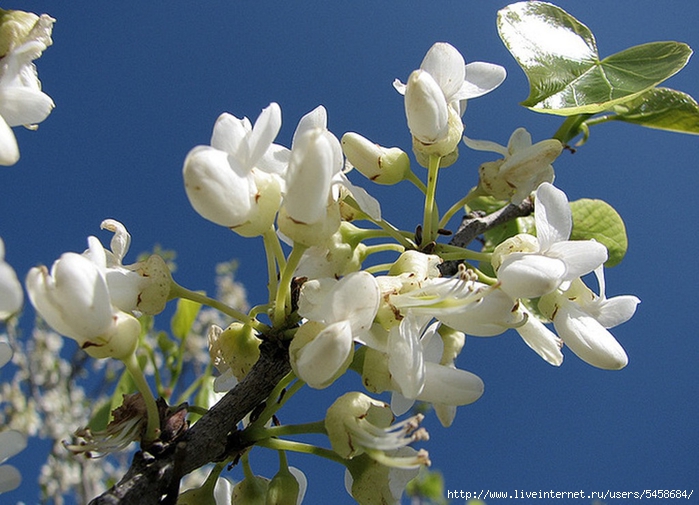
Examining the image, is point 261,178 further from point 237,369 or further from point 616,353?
point 616,353

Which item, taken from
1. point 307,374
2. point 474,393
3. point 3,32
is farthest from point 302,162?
point 3,32

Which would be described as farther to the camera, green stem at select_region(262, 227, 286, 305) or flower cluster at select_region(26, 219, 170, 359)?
green stem at select_region(262, 227, 286, 305)

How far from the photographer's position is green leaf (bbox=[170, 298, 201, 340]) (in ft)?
6.82

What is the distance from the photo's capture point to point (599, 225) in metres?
1.68

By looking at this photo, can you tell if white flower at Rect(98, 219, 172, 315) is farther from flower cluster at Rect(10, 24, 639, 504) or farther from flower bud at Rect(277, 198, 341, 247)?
flower bud at Rect(277, 198, 341, 247)

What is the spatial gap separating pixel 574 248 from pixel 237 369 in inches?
20.4

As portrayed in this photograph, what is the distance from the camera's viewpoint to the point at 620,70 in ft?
4.24

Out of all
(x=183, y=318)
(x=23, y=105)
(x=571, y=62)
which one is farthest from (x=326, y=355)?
(x=183, y=318)

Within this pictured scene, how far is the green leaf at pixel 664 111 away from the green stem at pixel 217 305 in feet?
3.54

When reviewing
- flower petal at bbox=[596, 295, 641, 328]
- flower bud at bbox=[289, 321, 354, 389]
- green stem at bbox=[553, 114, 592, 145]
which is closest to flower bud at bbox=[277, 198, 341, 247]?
flower bud at bbox=[289, 321, 354, 389]

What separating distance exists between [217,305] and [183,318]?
1.33 meters

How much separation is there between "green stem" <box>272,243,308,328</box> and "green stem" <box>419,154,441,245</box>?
29cm

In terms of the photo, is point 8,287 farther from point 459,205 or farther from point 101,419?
point 101,419

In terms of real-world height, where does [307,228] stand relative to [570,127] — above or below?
below
